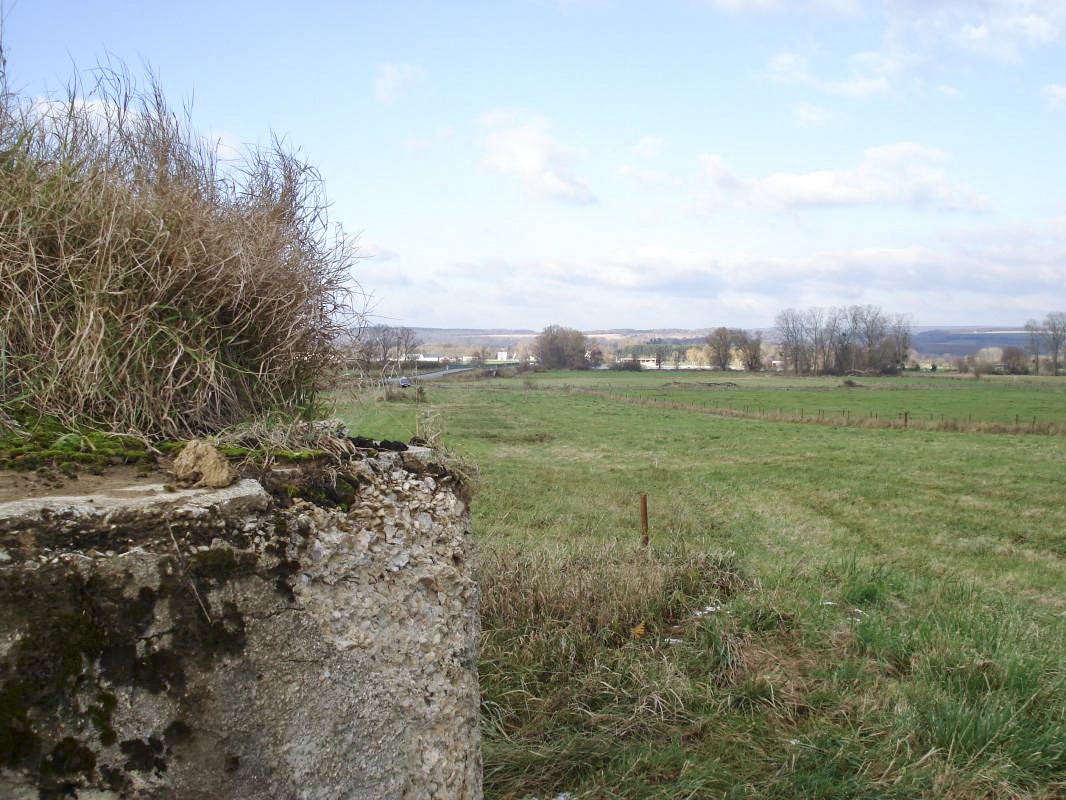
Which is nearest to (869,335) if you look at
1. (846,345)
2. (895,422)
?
(846,345)

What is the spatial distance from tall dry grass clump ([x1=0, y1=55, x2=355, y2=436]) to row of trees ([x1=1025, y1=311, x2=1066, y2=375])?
134289mm

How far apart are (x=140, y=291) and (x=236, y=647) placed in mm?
1486

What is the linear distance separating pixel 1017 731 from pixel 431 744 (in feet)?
12.0

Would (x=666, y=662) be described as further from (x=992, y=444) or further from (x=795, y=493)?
(x=992, y=444)

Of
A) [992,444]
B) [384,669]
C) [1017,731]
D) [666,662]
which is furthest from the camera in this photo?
[992,444]

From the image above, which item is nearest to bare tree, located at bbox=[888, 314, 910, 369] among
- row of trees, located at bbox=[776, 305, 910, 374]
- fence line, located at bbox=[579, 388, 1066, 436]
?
row of trees, located at bbox=[776, 305, 910, 374]

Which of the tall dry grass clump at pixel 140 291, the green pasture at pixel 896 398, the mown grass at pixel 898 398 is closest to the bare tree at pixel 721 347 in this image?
the green pasture at pixel 896 398

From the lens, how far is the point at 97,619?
195cm

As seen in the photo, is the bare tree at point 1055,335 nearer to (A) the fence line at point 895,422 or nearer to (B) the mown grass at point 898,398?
(B) the mown grass at point 898,398

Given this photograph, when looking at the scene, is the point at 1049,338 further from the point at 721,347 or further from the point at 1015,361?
the point at 721,347

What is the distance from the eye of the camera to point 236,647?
7.13 ft

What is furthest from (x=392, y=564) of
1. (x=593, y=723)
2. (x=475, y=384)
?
(x=475, y=384)

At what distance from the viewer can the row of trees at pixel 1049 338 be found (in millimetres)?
117938

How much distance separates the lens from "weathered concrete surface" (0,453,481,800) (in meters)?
1.88
